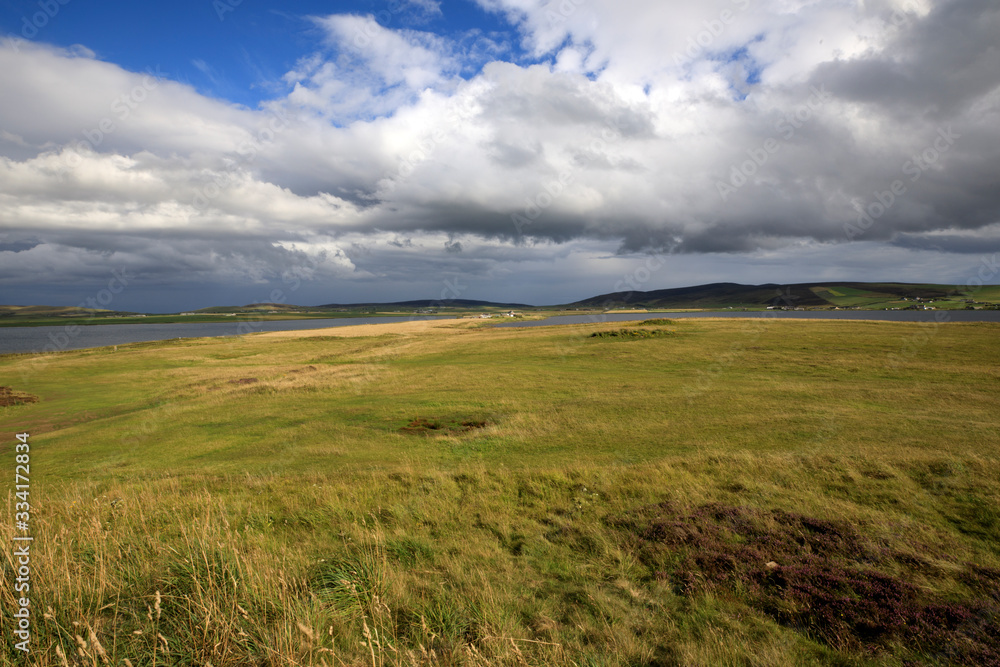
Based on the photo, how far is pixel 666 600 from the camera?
296 inches

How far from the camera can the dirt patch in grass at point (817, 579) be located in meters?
6.32

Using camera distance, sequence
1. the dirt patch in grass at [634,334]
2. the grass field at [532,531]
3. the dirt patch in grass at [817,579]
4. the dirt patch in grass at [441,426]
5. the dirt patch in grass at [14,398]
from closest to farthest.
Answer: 1. the grass field at [532,531]
2. the dirt patch in grass at [817,579]
3. the dirt patch in grass at [441,426]
4. the dirt patch in grass at [14,398]
5. the dirt patch in grass at [634,334]

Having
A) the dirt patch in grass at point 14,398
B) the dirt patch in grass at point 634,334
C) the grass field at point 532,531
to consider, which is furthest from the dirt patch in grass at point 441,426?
the dirt patch in grass at point 634,334

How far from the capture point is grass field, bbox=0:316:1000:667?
6.04 m

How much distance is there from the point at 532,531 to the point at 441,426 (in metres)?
12.7

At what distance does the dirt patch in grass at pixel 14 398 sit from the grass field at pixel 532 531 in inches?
278

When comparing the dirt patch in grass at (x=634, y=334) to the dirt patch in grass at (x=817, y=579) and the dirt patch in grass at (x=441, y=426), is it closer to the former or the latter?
the dirt patch in grass at (x=441, y=426)

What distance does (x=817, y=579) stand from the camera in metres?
7.84

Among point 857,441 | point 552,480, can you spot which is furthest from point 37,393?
point 857,441

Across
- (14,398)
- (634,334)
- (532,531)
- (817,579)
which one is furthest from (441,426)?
(634,334)

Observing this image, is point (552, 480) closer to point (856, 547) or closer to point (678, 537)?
point (678, 537)

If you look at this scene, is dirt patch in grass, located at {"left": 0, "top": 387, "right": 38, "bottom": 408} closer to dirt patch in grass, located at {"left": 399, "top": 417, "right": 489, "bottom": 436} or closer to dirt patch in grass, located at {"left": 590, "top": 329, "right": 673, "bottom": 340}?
dirt patch in grass, located at {"left": 399, "top": 417, "right": 489, "bottom": 436}

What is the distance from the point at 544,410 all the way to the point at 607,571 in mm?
16289

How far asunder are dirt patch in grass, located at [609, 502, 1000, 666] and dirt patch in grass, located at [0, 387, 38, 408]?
146 feet
